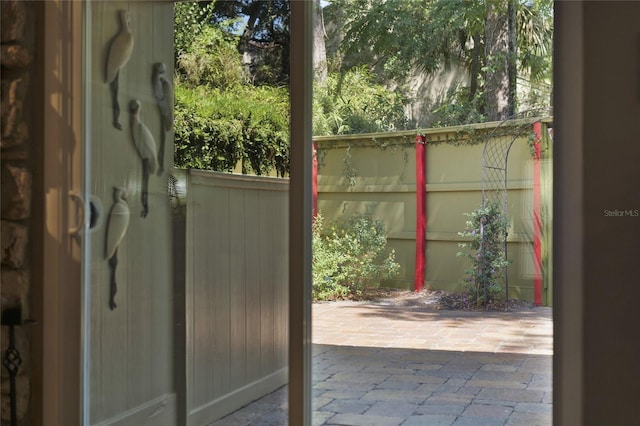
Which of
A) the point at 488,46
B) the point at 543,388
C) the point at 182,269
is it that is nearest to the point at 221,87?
the point at 182,269

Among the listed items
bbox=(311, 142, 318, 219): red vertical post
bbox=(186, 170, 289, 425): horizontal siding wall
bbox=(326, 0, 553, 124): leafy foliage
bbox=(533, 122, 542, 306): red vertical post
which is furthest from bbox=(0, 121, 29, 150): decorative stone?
bbox=(533, 122, 542, 306): red vertical post

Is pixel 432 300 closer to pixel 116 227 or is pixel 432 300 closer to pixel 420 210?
pixel 420 210

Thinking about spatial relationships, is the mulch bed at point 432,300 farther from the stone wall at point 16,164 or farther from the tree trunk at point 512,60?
the stone wall at point 16,164

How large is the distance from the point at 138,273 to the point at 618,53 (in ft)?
6.22

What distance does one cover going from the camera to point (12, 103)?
9.04ft

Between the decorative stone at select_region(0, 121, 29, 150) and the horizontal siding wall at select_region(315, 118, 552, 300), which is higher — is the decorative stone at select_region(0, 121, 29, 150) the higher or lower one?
the higher one

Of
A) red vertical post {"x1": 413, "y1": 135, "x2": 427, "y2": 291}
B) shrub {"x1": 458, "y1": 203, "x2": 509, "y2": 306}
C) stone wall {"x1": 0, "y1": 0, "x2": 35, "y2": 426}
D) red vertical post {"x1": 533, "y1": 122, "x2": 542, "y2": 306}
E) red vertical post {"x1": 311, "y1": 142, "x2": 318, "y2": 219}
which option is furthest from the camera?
stone wall {"x1": 0, "y1": 0, "x2": 35, "y2": 426}

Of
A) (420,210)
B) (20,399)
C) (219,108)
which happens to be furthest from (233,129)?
(20,399)

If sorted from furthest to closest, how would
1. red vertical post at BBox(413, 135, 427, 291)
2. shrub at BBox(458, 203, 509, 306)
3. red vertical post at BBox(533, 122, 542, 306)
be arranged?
1. red vertical post at BBox(413, 135, 427, 291)
2. shrub at BBox(458, 203, 509, 306)
3. red vertical post at BBox(533, 122, 542, 306)

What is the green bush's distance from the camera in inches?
97.0

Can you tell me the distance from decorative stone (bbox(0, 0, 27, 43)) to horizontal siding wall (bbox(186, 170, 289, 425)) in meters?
0.86

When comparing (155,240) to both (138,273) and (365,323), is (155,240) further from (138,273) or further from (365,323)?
(365,323)

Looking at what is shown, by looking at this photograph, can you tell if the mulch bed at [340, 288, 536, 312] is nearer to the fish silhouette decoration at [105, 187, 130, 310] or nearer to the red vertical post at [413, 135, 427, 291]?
the red vertical post at [413, 135, 427, 291]

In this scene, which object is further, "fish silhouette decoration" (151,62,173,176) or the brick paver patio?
"fish silhouette decoration" (151,62,173,176)
